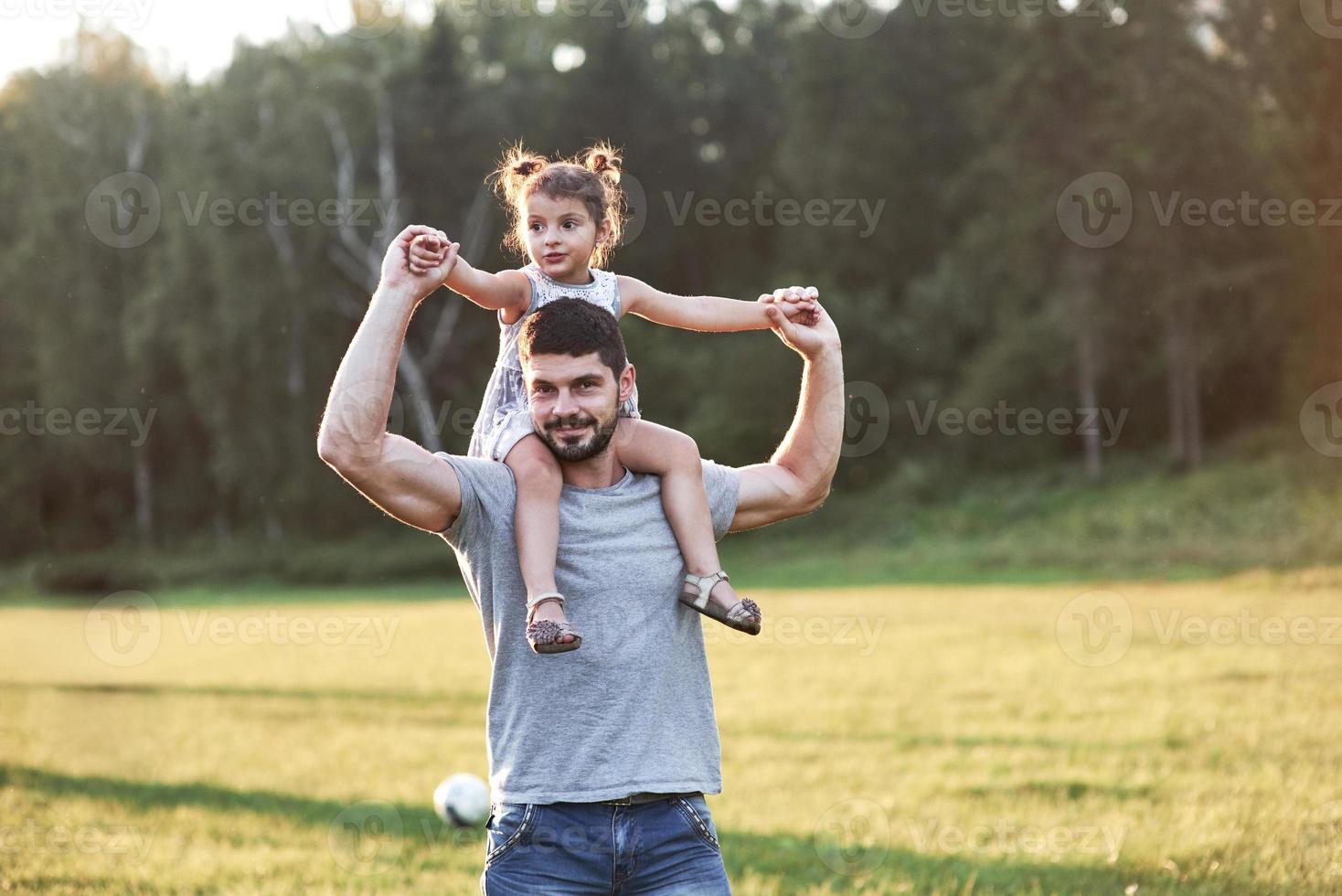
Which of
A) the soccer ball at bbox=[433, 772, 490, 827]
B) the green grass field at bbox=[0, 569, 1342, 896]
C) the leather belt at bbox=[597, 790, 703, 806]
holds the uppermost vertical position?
the leather belt at bbox=[597, 790, 703, 806]

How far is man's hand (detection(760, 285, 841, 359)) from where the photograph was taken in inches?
140

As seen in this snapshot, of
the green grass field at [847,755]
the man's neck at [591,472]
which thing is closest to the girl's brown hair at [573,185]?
the man's neck at [591,472]

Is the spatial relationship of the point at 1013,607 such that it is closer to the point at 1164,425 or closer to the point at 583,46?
the point at 1164,425

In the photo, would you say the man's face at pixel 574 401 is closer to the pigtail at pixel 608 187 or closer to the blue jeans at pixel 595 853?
the blue jeans at pixel 595 853

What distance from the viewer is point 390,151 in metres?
38.8

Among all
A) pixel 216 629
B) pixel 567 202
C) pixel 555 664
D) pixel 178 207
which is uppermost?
pixel 178 207

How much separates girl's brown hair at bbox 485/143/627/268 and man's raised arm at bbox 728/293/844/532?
116 centimetres

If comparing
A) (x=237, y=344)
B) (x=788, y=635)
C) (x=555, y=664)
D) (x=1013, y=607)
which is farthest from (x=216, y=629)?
(x=555, y=664)

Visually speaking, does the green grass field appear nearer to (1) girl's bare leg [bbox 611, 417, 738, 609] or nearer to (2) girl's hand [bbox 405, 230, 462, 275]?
(1) girl's bare leg [bbox 611, 417, 738, 609]

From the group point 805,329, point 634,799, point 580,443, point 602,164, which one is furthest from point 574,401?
point 602,164

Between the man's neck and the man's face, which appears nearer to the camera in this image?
the man's face

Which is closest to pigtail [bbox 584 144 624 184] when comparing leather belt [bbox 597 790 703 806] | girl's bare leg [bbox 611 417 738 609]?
girl's bare leg [bbox 611 417 738 609]

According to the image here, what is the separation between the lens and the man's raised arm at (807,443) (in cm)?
359

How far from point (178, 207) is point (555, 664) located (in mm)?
38565
